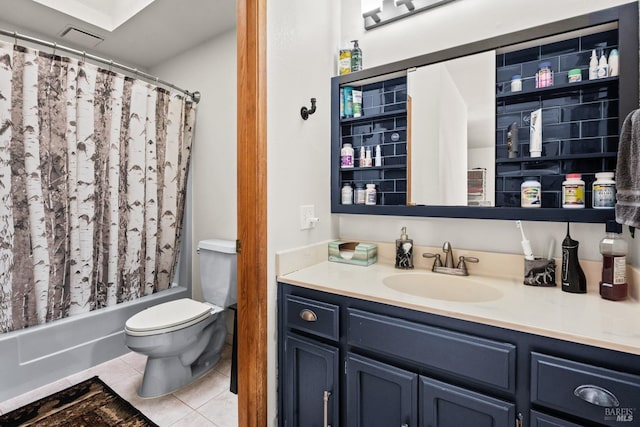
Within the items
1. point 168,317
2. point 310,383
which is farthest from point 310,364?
point 168,317

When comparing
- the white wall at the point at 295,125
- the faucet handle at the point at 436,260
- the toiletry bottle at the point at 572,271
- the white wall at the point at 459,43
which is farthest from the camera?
the faucet handle at the point at 436,260

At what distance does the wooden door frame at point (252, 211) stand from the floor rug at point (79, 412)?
72cm

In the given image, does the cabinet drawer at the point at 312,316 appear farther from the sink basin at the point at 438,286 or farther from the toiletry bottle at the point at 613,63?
the toiletry bottle at the point at 613,63

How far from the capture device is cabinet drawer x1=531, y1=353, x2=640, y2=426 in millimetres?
688

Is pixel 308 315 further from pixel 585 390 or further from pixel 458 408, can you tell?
pixel 585 390

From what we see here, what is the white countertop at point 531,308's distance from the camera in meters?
0.76

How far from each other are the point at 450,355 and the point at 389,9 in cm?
161

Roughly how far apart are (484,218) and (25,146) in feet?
8.07

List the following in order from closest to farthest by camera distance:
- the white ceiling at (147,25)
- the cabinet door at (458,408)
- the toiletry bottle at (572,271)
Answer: the cabinet door at (458,408), the toiletry bottle at (572,271), the white ceiling at (147,25)

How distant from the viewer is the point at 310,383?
1.21 meters

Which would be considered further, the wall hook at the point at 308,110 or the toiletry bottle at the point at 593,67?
the wall hook at the point at 308,110

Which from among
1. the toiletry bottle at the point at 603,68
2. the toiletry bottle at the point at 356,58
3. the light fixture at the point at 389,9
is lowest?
the toiletry bottle at the point at 603,68

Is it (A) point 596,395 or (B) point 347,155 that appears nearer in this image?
(A) point 596,395

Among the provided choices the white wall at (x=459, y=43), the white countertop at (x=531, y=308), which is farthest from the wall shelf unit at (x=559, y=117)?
the white countertop at (x=531, y=308)
